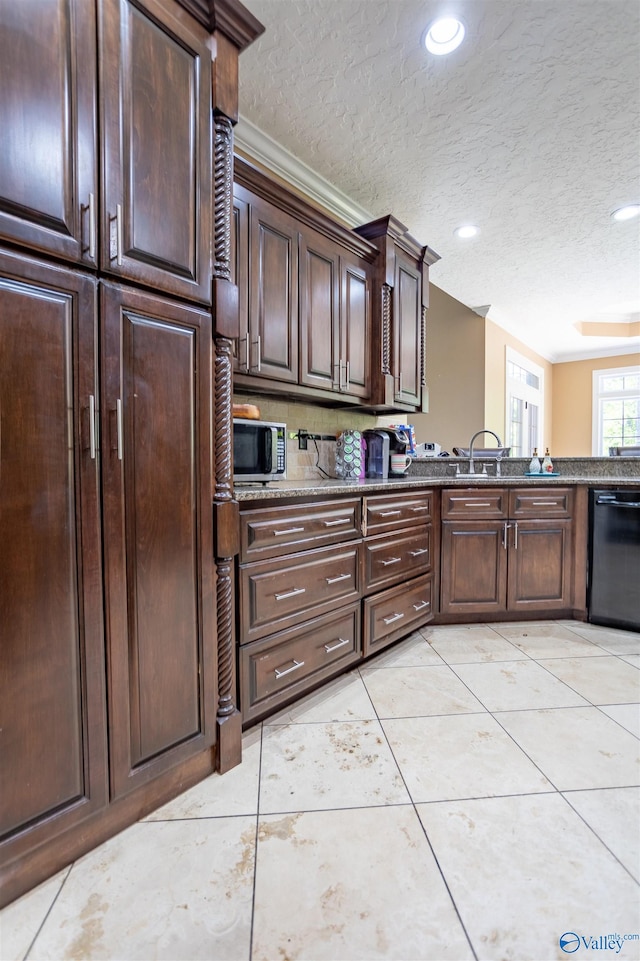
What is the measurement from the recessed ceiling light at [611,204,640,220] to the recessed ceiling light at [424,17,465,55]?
6.94ft

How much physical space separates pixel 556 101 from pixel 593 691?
2938mm

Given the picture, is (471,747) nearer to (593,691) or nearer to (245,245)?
(593,691)

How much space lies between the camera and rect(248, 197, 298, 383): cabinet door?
6.55 ft

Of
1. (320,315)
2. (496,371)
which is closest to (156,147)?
(320,315)

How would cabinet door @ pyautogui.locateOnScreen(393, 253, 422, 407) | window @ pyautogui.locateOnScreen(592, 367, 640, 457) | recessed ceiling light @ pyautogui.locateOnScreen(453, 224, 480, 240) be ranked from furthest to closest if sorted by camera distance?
window @ pyautogui.locateOnScreen(592, 367, 640, 457)
recessed ceiling light @ pyautogui.locateOnScreen(453, 224, 480, 240)
cabinet door @ pyautogui.locateOnScreen(393, 253, 422, 407)

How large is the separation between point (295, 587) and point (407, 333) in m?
2.00

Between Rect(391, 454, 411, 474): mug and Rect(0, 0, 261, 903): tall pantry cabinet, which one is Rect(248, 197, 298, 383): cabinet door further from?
Rect(391, 454, 411, 474): mug

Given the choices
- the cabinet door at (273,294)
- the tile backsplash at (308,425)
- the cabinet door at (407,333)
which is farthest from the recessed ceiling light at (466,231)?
the cabinet door at (273,294)

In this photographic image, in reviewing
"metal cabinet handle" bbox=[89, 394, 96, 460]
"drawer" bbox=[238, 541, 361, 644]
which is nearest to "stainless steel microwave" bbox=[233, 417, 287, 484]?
"drawer" bbox=[238, 541, 361, 644]

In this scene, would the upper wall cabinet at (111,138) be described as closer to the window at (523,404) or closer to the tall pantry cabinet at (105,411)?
the tall pantry cabinet at (105,411)

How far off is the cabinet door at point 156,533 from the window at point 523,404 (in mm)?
5359

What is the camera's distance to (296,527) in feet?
5.61

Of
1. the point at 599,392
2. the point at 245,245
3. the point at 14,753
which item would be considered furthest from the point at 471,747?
the point at 599,392

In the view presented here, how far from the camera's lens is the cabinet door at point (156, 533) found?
3.67 ft
